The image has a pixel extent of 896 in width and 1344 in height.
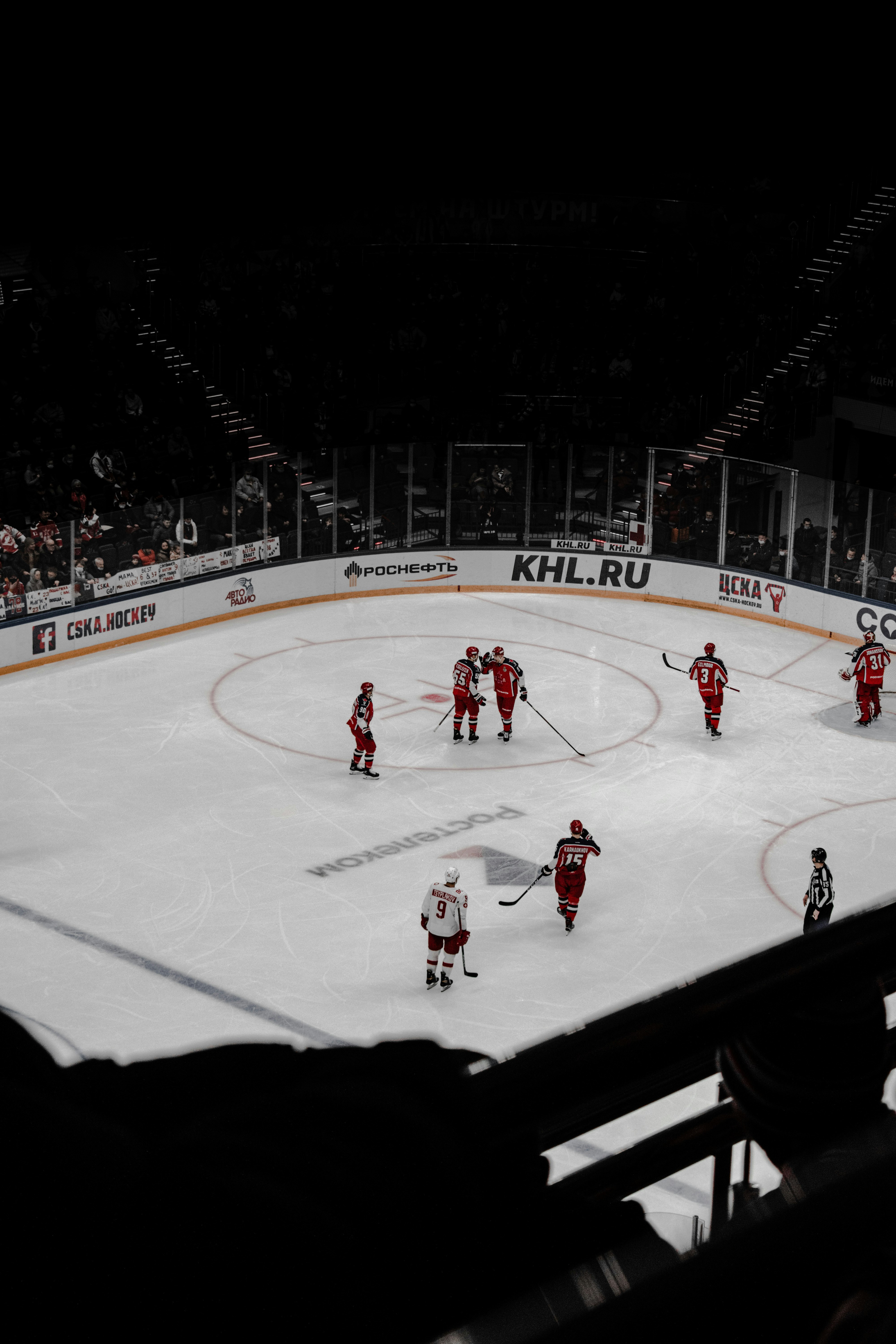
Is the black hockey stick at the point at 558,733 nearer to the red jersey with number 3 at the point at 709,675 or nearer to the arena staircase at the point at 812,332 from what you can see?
the red jersey with number 3 at the point at 709,675

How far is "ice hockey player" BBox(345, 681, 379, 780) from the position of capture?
778 inches

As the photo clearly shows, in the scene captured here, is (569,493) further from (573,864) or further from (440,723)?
A: (573,864)

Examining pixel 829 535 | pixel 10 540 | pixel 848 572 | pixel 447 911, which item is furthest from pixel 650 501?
pixel 447 911

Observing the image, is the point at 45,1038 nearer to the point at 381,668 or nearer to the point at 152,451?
the point at 381,668

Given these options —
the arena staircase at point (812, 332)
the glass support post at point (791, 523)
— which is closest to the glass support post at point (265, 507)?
the glass support post at point (791, 523)

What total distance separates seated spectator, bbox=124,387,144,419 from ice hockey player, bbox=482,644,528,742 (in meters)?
12.4

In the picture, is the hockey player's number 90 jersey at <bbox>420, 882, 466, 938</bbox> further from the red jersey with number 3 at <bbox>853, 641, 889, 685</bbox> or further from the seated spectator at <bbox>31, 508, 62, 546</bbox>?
the seated spectator at <bbox>31, 508, 62, 546</bbox>

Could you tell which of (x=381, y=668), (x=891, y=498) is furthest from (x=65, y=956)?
(x=891, y=498)

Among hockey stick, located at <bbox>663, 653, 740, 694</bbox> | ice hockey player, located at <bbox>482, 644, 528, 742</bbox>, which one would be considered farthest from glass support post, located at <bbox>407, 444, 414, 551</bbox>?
ice hockey player, located at <bbox>482, 644, 528, 742</bbox>

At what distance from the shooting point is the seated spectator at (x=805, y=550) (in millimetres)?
27094

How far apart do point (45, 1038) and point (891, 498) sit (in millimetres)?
24713

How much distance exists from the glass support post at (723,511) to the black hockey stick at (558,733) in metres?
7.45

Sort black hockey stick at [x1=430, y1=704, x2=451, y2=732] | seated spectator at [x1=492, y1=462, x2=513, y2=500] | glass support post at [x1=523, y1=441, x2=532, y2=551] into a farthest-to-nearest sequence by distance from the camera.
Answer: seated spectator at [x1=492, y1=462, x2=513, y2=500], glass support post at [x1=523, y1=441, x2=532, y2=551], black hockey stick at [x1=430, y1=704, x2=451, y2=732]

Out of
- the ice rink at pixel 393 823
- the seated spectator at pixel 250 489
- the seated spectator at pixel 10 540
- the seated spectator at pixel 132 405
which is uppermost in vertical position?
the seated spectator at pixel 132 405
